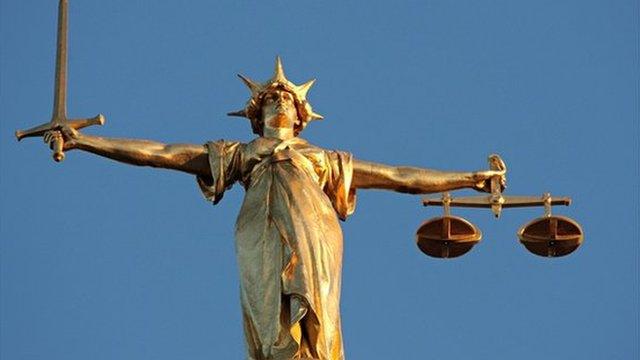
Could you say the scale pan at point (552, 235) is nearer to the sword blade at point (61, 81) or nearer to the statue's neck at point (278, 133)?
the statue's neck at point (278, 133)

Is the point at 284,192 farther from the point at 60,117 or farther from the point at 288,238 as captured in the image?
the point at 60,117

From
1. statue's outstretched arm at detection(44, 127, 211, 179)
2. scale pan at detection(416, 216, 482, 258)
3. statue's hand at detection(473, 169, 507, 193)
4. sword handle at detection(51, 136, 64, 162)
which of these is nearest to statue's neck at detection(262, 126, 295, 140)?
statue's outstretched arm at detection(44, 127, 211, 179)

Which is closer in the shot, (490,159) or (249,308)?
(249,308)

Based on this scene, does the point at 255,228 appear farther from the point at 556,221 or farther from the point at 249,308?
the point at 556,221

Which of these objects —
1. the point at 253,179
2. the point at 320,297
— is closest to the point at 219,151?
the point at 253,179

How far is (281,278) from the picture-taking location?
26062 mm

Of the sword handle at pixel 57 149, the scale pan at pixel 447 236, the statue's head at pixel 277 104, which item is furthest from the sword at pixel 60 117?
the scale pan at pixel 447 236

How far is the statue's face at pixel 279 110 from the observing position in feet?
91.7

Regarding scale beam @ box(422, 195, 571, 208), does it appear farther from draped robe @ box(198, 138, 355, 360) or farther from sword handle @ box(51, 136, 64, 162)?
sword handle @ box(51, 136, 64, 162)

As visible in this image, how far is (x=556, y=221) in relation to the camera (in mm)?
28062

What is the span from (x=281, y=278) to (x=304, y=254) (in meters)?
0.36

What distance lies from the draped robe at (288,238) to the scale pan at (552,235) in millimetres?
1953

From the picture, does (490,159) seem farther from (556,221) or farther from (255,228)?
(255,228)

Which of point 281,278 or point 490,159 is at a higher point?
point 490,159
